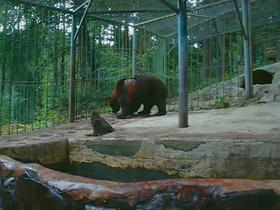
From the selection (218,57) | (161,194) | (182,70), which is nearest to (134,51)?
(218,57)

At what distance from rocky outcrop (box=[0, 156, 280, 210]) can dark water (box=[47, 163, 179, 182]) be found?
135cm

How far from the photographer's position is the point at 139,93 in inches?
269

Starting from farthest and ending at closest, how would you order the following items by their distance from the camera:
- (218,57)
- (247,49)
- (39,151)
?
1. (218,57)
2. (247,49)
3. (39,151)

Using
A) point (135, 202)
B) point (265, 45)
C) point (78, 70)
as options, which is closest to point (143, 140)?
point (135, 202)

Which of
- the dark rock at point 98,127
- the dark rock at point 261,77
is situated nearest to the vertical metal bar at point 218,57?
the dark rock at point 261,77

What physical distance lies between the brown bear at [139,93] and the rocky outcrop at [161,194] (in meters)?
4.41

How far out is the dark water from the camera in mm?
3645

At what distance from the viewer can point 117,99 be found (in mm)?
7344

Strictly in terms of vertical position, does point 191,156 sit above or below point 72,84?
below

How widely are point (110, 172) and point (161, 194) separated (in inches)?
75.6

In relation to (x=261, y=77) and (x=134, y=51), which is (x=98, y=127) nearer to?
(x=134, y=51)

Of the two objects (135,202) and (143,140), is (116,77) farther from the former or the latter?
(135,202)

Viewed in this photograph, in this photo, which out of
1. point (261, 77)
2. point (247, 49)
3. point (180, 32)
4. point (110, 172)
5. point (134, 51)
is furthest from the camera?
point (261, 77)

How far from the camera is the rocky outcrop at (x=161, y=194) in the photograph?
1941 millimetres
